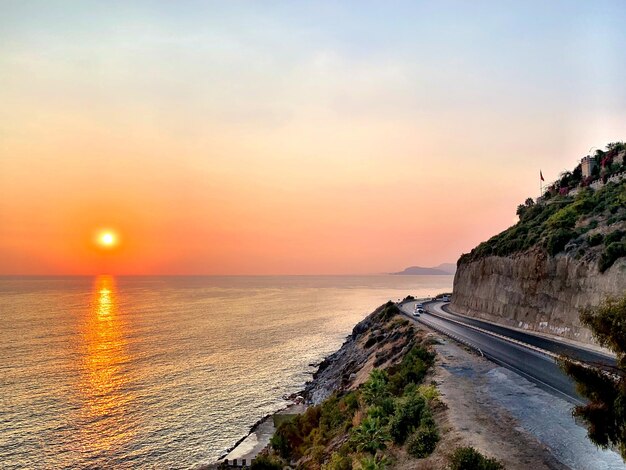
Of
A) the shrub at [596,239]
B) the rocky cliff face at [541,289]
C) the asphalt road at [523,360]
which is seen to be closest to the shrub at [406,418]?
the asphalt road at [523,360]

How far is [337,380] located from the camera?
47750mm

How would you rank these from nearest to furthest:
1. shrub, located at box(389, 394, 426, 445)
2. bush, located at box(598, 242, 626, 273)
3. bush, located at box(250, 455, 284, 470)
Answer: shrub, located at box(389, 394, 426, 445) < bush, located at box(250, 455, 284, 470) < bush, located at box(598, 242, 626, 273)

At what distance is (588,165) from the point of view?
60.7 meters

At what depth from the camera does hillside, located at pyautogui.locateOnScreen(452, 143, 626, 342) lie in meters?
34.7

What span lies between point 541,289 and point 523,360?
15087mm

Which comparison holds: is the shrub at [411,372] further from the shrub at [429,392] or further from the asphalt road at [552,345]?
the asphalt road at [552,345]

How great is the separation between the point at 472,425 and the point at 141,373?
54.4 m

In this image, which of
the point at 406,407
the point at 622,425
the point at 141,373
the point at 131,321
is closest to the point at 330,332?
the point at 141,373

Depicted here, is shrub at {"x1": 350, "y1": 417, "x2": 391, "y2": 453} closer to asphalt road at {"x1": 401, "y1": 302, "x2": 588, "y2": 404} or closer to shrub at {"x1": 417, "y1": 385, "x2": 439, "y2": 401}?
shrub at {"x1": 417, "y1": 385, "x2": 439, "y2": 401}

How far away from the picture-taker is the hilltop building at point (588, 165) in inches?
2368

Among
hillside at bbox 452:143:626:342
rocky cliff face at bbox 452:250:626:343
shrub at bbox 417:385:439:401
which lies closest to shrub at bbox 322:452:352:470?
shrub at bbox 417:385:439:401

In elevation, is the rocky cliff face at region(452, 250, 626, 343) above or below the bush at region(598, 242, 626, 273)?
below

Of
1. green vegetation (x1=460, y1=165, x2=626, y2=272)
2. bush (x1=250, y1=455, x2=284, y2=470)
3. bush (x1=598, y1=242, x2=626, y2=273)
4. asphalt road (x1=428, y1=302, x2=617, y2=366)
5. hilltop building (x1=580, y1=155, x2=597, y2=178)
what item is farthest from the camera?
hilltop building (x1=580, y1=155, x2=597, y2=178)

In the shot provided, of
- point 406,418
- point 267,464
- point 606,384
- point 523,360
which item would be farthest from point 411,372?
point 606,384
